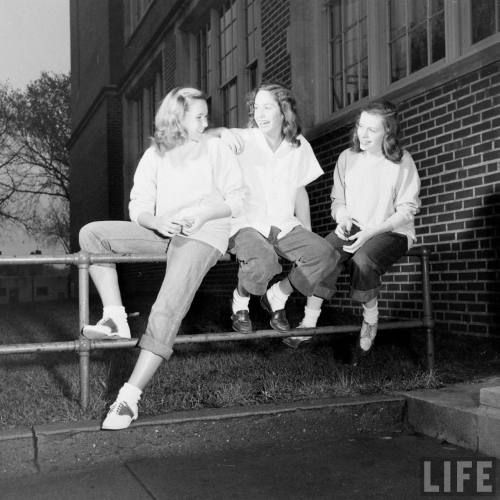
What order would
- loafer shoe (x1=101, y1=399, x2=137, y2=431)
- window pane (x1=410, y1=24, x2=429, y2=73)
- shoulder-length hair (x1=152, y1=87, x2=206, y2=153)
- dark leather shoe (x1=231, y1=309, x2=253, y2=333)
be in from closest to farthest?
loafer shoe (x1=101, y1=399, x2=137, y2=431)
shoulder-length hair (x1=152, y1=87, x2=206, y2=153)
dark leather shoe (x1=231, y1=309, x2=253, y2=333)
window pane (x1=410, y1=24, x2=429, y2=73)

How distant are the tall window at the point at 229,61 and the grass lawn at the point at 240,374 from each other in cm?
643

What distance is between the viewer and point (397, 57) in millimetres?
6863

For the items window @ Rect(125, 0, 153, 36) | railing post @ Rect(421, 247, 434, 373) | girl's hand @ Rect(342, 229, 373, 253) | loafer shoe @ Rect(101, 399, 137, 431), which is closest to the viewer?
loafer shoe @ Rect(101, 399, 137, 431)

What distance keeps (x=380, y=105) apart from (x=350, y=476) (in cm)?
223

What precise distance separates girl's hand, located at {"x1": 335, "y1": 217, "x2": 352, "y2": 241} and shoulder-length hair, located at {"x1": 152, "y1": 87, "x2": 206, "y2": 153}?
3.62 ft

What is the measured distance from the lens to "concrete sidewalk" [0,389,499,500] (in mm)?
2855

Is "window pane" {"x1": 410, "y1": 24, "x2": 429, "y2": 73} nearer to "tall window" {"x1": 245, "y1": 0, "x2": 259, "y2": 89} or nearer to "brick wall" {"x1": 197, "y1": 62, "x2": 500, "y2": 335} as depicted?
"brick wall" {"x1": 197, "y1": 62, "x2": 500, "y2": 335}

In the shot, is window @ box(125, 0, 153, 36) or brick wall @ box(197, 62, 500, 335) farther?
window @ box(125, 0, 153, 36)

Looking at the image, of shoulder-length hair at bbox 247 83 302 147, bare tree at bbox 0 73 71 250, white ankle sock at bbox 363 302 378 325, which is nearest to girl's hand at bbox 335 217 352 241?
white ankle sock at bbox 363 302 378 325

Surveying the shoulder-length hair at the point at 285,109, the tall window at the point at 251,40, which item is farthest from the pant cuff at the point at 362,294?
the tall window at the point at 251,40

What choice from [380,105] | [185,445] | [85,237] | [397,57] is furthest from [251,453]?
[397,57]

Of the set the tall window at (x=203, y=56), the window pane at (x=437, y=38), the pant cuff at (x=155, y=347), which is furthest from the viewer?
the tall window at (x=203, y=56)

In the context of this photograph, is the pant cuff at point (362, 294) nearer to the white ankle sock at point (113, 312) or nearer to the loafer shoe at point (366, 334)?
the loafer shoe at point (366, 334)

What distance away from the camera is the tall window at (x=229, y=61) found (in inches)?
448
